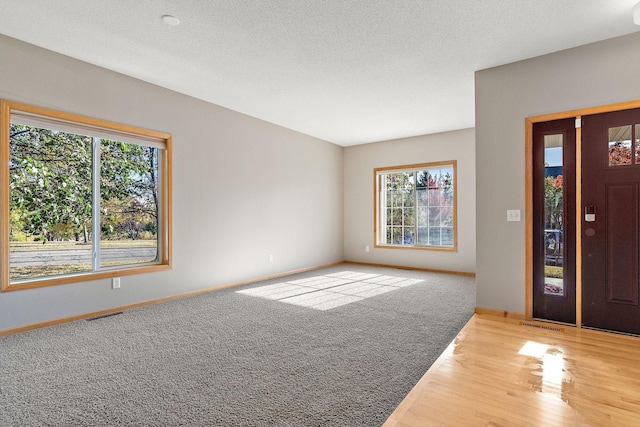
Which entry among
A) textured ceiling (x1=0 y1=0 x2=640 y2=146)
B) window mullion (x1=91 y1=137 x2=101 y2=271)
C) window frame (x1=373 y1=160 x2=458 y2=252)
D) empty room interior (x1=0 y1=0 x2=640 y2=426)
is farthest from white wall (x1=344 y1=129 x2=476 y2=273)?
window mullion (x1=91 y1=137 x2=101 y2=271)

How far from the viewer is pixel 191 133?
450cm

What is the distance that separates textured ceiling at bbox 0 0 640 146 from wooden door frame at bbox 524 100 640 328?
0.64m

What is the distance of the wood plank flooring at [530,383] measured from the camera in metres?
1.72

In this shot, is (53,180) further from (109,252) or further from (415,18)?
(415,18)

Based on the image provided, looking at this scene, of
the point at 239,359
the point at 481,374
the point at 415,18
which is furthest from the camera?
the point at 415,18

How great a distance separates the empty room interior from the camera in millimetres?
2031

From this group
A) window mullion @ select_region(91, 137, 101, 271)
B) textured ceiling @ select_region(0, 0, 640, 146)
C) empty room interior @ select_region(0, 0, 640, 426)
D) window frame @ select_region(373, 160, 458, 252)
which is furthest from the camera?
window frame @ select_region(373, 160, 458, 252)

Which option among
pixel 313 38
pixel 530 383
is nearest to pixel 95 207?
pixel 313 38

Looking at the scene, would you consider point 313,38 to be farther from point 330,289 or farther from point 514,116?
point 330,289

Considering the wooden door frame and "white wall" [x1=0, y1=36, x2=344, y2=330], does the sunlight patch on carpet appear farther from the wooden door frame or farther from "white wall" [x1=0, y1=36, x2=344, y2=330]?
the wooden door frame

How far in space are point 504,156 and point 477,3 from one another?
5.23ft

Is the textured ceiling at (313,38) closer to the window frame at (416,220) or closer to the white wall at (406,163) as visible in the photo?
the white wall at (406,163)

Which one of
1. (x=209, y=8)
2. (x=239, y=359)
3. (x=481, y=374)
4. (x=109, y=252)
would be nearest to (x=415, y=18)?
(x=209, y=8)

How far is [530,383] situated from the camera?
6.75ft
